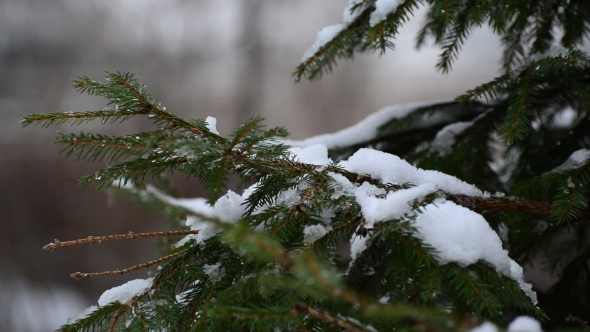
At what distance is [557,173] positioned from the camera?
978 mm

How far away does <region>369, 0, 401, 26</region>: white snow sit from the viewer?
113 cm

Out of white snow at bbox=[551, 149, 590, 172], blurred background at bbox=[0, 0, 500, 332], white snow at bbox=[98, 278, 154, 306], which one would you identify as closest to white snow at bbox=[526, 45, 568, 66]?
white snow at bbox=[551, 149, 590, 172]

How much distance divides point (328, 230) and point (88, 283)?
4932 millimetres

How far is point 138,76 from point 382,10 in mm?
6547

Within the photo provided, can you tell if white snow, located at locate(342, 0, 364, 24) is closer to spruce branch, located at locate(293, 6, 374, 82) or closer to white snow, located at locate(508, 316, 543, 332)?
spruce branch, located at locate(293, 6, 374, 82)

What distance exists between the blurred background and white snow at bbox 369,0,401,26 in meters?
3.77

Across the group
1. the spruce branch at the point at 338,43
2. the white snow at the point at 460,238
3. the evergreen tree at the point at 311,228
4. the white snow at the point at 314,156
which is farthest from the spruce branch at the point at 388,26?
the white snow at the point at 460,238

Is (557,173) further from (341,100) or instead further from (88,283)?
(341,100)

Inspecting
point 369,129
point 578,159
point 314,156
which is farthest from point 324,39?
point 578,159

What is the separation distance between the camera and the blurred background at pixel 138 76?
16.1ft

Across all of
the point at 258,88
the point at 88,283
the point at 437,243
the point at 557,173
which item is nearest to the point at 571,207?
the point at 557,173

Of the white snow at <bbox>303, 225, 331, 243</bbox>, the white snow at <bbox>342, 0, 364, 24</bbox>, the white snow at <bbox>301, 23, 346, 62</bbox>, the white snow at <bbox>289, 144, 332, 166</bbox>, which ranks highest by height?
the white snow at <bbox>342, 0, 364, 24</bbox>

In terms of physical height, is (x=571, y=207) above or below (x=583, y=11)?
below

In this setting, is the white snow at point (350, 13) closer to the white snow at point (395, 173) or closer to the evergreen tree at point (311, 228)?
the evergreen tree at point (311, 228)
